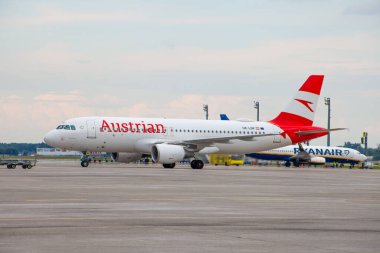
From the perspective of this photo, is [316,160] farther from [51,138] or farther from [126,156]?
[51,138]

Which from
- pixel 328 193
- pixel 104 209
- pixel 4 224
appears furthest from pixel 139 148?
pixel 4 224

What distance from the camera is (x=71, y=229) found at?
15.5 meters

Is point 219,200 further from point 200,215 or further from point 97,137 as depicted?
point 97,137

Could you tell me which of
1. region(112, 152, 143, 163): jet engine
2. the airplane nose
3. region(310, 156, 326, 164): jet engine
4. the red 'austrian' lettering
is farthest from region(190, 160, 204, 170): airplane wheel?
region(310, 156, 326, 164): jet engine

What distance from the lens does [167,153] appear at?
62750 millimetres

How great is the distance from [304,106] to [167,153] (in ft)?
61.2

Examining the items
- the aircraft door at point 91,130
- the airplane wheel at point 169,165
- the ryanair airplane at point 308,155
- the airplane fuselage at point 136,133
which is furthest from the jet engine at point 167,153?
the ryanair airplane at point 308,155

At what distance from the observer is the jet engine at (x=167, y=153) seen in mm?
62625

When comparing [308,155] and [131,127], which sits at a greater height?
[131,127]

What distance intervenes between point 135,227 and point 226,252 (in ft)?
12.7

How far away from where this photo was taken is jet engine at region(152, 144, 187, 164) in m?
62.6

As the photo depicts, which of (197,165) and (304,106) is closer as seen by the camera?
(197,165)

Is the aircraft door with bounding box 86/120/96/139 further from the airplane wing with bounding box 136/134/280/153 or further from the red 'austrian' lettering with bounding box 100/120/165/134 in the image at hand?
the airplane wing with bounding box 136/134/280/153

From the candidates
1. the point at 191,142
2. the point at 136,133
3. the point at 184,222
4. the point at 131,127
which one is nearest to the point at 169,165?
the point at 191,142
